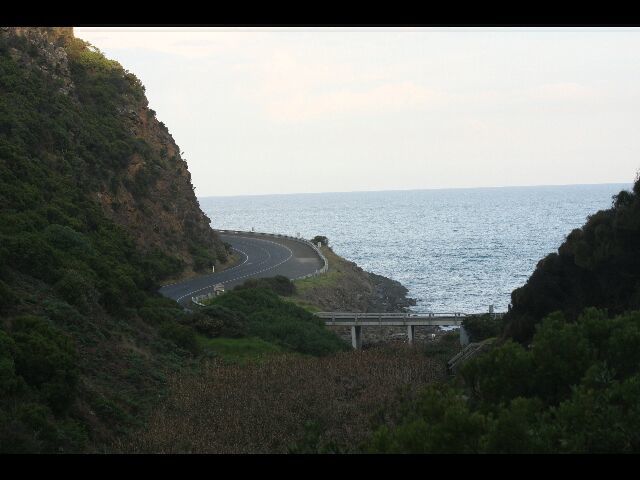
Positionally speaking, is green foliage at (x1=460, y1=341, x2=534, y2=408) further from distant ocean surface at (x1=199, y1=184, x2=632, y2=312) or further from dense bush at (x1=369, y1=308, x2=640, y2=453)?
distant ocean surface at (x1=199, y1=184, x2=632, y2=312)

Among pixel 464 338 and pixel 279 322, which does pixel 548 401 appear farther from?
pixel 279 322

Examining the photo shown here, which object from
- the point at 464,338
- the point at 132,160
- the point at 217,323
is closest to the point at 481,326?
the point at 464,338

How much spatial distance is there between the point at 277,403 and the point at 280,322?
1838 cm

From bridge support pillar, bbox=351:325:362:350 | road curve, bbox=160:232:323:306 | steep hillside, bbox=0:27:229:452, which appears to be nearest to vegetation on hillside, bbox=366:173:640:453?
steep hillside, bbox=0:27:229:452

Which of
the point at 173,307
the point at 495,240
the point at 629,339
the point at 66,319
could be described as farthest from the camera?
the point at 495,240

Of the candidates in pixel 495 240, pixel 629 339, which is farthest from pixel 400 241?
pixel 629 339

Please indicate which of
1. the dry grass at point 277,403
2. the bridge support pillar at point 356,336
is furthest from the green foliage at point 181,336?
the bridge support pillar at point 356,336

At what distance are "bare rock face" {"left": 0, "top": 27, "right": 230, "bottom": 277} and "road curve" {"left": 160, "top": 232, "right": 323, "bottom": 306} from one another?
2.54 meters

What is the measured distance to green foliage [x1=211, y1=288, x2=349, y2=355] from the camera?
40.1 meters

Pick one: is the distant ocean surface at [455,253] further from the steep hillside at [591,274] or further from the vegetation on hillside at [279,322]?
the steep hillside at [591,274]

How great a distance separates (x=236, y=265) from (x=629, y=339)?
5867 cm
